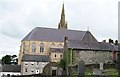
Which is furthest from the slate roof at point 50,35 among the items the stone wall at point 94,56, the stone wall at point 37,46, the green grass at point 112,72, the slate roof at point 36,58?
the green grass at point 112,72

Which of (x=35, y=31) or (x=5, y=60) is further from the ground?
(x=35, y=31)

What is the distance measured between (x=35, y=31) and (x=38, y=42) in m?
3.41

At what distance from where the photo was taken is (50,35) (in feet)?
287

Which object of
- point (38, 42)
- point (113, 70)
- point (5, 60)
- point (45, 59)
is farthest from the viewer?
point (5, 60)

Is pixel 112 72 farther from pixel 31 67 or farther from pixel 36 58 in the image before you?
pixel 36 58

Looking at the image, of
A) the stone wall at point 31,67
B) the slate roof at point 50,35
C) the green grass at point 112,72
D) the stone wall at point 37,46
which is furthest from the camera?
the slate roof at point 50,35

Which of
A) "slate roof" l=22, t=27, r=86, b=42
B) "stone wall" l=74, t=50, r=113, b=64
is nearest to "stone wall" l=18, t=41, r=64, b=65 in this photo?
"slate roof" l=22, t=27, r=86, b=42

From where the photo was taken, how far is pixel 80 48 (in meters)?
45.3

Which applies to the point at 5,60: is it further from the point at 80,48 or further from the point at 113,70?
the point at 113,70

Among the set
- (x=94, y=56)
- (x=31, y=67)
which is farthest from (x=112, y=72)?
(x=31, y=67)

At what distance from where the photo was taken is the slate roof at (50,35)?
86.3 m

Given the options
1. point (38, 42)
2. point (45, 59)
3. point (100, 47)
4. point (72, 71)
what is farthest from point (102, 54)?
point (38, 42)

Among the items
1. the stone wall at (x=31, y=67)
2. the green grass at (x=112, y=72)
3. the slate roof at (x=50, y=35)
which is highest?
the slate roof at (x=50, y=35)

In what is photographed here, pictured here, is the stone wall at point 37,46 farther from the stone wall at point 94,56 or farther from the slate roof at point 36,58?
the stone wall at point 94,56
